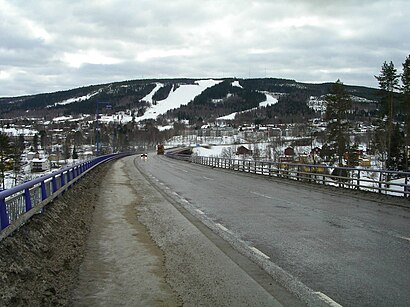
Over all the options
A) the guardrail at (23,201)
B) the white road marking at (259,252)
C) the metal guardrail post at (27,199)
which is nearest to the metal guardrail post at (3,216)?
the guardrail at (23,201)

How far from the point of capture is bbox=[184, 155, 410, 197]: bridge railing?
1872 cm

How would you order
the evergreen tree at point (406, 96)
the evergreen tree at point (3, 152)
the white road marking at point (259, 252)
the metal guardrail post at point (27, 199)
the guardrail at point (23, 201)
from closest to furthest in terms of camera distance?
the guardrail at point (23, 201) < the white road marking at point (259, 252) < the metal guardrail post at point (27, 199) < the evergreen tree at point (406, 96) < the evergreen tree at point (3, 152)

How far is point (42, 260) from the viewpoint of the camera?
7199mm

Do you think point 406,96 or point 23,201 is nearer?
point 23,201

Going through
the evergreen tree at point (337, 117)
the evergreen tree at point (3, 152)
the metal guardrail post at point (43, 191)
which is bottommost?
the evergreen tree at point (3, 152)

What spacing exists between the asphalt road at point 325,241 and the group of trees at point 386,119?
34995 mm

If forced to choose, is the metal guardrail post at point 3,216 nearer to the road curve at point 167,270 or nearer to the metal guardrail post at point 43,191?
the road curve at point 167,270

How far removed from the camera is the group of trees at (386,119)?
4831 centimetres

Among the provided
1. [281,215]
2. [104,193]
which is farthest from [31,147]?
[281,215]

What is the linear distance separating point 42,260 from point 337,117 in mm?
50894

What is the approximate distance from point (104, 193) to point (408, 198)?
1259 centimetres

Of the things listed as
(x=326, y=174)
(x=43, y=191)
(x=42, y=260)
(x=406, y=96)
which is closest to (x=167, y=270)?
(x=42, y=260)

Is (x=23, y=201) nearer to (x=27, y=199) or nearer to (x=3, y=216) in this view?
(x=27, y=199)

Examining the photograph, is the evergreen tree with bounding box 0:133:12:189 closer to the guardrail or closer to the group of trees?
the group of trees
